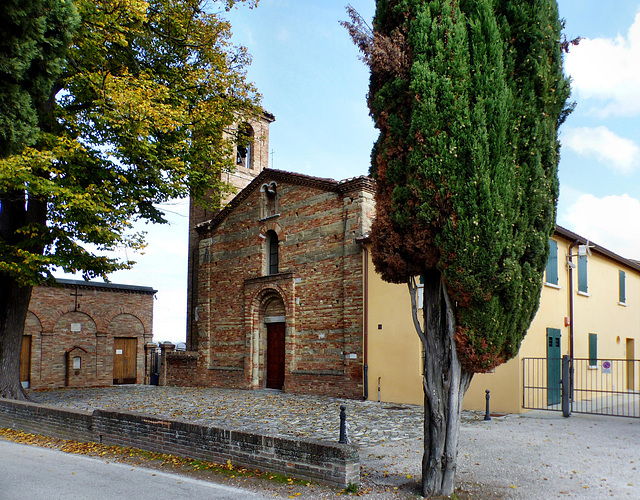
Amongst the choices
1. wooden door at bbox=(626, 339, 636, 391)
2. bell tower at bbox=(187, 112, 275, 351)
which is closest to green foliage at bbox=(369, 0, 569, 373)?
bell tower at bbox=(187, 112, 275, 351)

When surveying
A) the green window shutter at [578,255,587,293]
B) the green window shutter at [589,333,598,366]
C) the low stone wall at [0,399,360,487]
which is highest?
the green window shutter at [578,255,587,293]

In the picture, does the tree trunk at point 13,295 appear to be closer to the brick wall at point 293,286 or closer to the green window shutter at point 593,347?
the brick wall at point 293,286

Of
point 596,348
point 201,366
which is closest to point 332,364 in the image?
point 201,366

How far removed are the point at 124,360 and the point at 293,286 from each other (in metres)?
12.5

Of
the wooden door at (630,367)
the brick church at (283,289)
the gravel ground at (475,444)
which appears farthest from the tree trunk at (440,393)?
the wooden door at (630,367)

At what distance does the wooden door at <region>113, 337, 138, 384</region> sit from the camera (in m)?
26.9

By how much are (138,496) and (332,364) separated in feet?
37.3

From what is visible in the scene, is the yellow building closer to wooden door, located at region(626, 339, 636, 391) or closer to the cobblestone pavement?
the cobblestone pavement

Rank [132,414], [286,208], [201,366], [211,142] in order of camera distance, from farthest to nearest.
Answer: [201,366], [286,208], [211,142], [132,414]

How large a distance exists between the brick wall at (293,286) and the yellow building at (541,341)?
81 cm

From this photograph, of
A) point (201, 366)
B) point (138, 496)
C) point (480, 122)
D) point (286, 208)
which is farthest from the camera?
point (201, 366)

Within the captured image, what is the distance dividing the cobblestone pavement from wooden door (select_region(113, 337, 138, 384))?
6.54 meters

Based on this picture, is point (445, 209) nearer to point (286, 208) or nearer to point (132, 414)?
point (132, 414)

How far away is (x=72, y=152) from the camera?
13.7 metres
